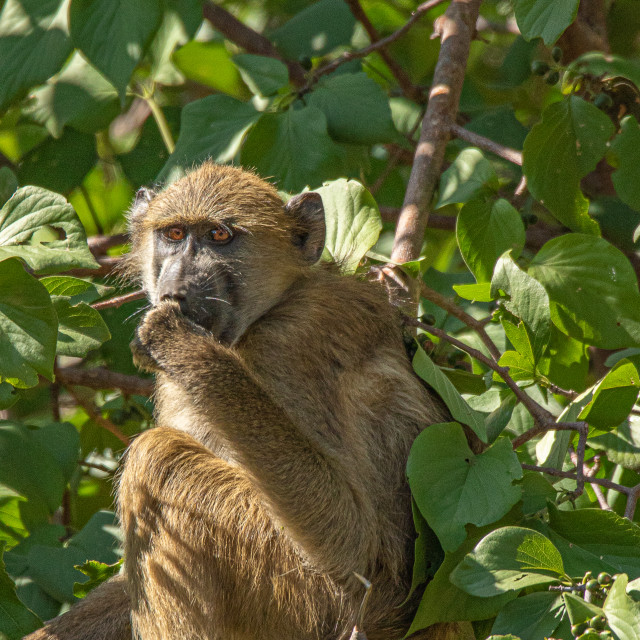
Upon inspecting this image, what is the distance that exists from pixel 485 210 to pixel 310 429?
59.2 inches

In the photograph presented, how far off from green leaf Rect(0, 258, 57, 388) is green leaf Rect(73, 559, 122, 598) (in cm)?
138

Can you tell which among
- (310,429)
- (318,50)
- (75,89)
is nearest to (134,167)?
(75,89)

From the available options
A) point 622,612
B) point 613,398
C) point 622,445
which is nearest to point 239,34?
point 622,445

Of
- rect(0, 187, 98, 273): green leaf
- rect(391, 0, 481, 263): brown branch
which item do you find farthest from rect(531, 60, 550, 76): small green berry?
rect(0, 187, 98, 273): green leaf

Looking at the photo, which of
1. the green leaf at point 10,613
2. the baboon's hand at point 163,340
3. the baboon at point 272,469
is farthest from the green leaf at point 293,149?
the green leaf at point 10,613

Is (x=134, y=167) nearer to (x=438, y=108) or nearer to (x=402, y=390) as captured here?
(x=438, y=108)

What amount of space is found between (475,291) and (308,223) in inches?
47.9

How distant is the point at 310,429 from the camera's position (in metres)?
4.12

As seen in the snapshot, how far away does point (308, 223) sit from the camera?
5133mm

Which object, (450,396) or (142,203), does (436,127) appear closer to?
(142,203)

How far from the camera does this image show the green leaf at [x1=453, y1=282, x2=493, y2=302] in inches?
170

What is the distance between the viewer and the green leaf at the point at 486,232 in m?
4.56

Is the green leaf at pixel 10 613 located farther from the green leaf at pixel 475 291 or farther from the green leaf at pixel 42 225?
the green leaf at pixel 475 291

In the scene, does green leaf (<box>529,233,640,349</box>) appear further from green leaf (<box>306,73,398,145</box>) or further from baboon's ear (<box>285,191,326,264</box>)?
green leaf (<box>306,73,398,145</box>)
